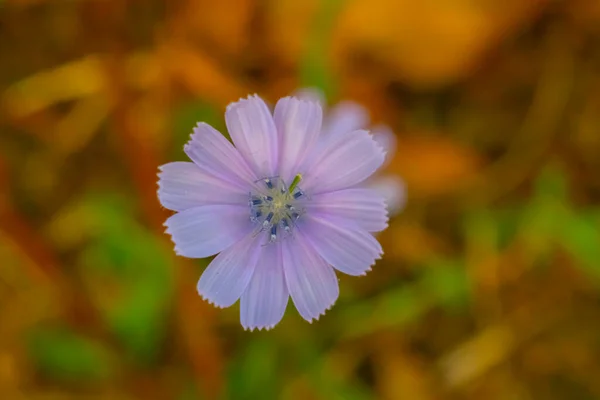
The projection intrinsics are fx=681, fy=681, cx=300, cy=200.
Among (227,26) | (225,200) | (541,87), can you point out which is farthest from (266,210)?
(541,87)

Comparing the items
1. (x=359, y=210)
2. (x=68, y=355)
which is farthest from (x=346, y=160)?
(x=68, y=355)

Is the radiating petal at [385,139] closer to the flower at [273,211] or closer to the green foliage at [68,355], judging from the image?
the flower at [273,211]

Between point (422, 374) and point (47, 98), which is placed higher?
point (47, 98)

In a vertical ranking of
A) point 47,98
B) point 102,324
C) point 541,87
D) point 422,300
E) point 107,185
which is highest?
point 47,98

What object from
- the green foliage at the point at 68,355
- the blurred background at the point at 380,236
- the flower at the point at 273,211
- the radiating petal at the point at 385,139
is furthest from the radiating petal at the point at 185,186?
the green foliage at the point at 68,355

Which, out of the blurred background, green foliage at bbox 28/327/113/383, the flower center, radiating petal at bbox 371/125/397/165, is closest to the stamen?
the flower center

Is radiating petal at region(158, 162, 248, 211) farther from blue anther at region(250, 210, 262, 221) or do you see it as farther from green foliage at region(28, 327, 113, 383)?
green foliage at region(28, 327, 113, 383)

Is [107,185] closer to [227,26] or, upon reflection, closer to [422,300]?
[227,26]

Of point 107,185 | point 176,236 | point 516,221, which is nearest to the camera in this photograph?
point 176,236
